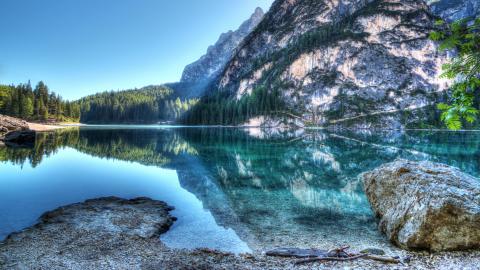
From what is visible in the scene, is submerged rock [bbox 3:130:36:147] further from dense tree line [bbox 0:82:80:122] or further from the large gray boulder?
dense tree line [bbox 0:82:80:122]

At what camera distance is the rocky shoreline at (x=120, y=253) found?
10320mm

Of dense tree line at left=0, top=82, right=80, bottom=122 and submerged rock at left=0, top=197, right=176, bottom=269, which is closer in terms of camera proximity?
submerged rock at left=0, top=197, right=176, bottom=269

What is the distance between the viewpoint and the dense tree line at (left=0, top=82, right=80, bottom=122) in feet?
390

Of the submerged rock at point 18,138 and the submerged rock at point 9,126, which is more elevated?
the submerged rock at point 9,126

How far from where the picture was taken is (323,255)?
11203 millimetres

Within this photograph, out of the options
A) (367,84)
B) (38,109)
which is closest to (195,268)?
(38,109)

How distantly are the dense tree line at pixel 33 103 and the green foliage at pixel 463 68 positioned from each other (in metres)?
149

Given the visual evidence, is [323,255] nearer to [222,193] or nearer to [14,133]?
[222,193]

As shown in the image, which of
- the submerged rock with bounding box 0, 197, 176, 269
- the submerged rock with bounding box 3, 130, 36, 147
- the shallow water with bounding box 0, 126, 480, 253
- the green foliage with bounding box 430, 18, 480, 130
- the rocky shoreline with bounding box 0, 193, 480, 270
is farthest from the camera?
the submerged rock with bounding box 3, 130, 36, 147

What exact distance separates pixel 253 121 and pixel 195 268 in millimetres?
180890

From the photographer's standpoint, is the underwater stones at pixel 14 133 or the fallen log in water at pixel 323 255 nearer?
the fallen log in water at pixel 323 255

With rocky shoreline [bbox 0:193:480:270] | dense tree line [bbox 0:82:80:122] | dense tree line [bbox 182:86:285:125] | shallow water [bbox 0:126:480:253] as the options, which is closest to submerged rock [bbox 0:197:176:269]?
rocky shoreline [bbox 0:193:480:270]

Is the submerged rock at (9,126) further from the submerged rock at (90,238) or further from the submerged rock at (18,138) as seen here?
the submerged rock at (90,238)

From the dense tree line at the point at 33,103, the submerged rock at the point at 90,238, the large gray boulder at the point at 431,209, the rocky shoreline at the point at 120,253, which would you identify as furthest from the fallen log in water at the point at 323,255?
the dense tree line at the point at 33,103
